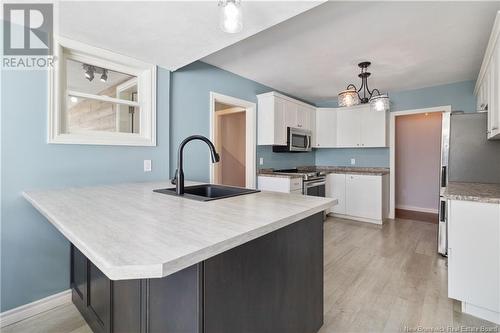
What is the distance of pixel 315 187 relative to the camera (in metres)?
4.14

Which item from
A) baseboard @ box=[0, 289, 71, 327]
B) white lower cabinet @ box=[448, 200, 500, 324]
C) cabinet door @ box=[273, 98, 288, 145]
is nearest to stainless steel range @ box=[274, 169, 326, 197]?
cabinet door @ box=[273, 98, 288, 145]

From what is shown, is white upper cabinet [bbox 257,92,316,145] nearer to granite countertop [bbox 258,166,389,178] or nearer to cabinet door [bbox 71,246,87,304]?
granite countertop [bbox 258,166,389,178]

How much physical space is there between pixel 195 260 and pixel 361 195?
166 inches

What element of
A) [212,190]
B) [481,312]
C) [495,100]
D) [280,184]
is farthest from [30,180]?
[495,100]

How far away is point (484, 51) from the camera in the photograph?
2725 mm

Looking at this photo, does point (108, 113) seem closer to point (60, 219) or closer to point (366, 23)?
point (60, 219)

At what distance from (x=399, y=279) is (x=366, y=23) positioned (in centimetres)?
239

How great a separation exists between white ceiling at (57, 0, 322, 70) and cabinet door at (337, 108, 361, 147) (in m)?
3.46

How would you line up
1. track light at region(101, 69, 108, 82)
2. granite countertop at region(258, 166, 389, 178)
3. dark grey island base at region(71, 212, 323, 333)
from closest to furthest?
1. dark grey island base at region(71, 212, 323, 333)
2. track light at region(101, 69, 108, 82)
3. granite countertop at region(258, 166, 389, 178)

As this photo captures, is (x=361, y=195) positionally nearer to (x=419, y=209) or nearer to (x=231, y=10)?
(x=419, y=209)

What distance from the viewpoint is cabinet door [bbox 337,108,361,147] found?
185 inches

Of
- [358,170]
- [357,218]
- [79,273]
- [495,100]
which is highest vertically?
[495,100]

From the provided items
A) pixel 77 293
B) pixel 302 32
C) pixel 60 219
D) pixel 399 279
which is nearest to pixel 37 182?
pixel 77 293

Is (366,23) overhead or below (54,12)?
overhead
